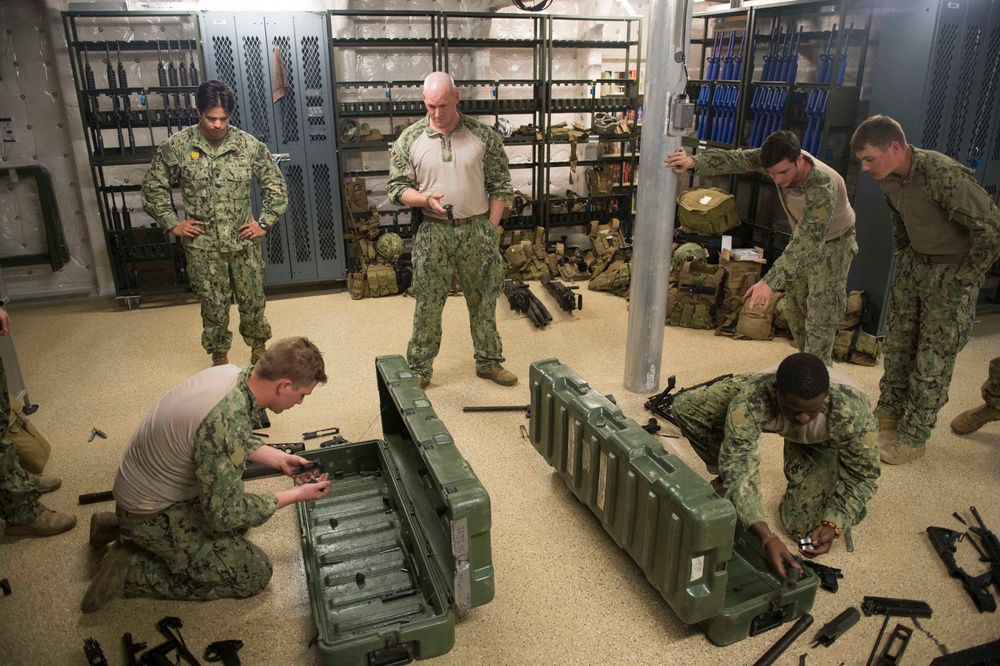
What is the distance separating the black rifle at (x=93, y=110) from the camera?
598cm

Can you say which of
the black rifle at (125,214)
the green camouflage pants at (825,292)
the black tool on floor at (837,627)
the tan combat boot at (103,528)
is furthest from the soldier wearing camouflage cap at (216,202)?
the black tool on floor at (837,627)

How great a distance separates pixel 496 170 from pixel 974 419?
10.5 feet

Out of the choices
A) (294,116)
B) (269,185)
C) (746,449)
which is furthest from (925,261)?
(294,116)

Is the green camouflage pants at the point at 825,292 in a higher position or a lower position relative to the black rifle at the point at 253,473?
higher

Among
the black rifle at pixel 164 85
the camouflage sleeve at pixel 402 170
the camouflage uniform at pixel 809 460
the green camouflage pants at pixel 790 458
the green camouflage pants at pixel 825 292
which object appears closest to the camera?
the camouflage uniform at pixel 809 460

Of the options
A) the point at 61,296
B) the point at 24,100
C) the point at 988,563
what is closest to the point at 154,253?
the point at 61,296

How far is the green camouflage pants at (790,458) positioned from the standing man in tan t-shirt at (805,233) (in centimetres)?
67

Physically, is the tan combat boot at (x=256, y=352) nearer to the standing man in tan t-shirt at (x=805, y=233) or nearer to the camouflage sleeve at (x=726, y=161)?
the standing man in tan t-shirt at (x=805, y=233)

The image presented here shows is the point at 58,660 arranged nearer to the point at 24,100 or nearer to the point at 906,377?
the point at 906,377

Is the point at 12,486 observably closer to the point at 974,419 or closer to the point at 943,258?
the point at 943,258

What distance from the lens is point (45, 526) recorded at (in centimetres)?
314

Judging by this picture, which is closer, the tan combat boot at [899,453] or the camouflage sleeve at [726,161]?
the tan combat boot at [899,453]

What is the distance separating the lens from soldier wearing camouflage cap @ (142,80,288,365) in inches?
173

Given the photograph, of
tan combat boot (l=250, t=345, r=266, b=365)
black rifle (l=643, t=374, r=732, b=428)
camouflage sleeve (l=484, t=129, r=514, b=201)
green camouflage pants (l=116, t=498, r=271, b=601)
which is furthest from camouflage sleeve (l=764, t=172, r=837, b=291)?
tan combat boot (l=250, t=345, r=266, b=365)
